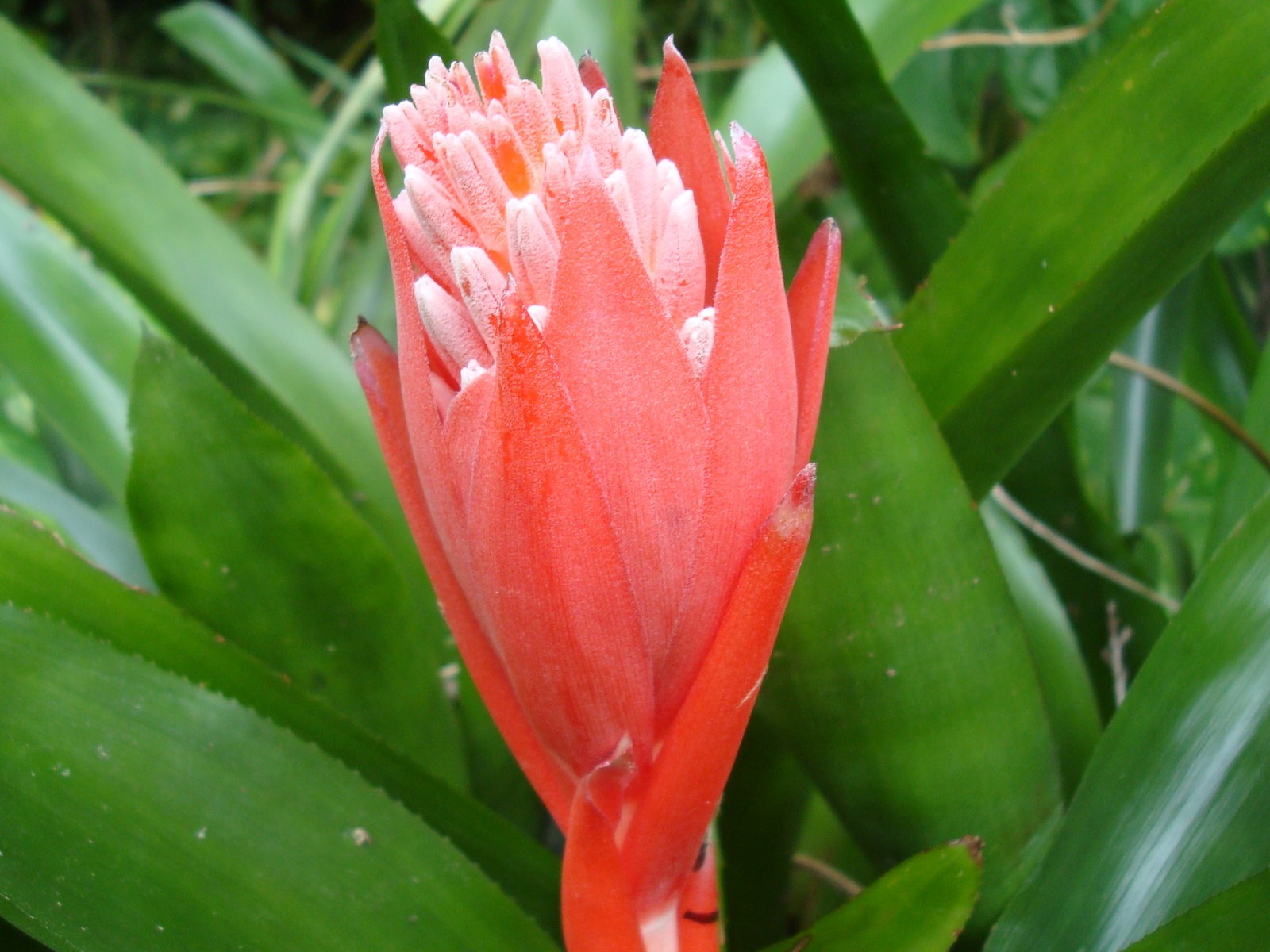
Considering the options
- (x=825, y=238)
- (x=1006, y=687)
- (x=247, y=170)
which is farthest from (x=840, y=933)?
(x=247, y=170)

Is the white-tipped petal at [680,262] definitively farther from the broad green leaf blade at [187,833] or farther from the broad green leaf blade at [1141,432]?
the broad green leaf blade at [1141,432]

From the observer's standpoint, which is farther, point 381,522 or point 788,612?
point 381,522

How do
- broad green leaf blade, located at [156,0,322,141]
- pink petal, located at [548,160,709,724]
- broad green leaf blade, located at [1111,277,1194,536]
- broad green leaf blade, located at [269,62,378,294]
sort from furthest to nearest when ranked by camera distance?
1. broad green leaf blade, located at [156,0,322,141]
2. broad green leaf blade, located at [269,62,378,294]
3. broad green leaf blade, located at [1111,277,1194,536]
4. pink petal, located at [548,160,709,724]

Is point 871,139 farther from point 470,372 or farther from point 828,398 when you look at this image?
point 470,372

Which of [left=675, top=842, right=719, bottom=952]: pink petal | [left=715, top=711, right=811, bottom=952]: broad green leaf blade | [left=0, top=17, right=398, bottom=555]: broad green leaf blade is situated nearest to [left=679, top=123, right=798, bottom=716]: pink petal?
[left=675, top=842, right=719, bottom=952]: pink petal

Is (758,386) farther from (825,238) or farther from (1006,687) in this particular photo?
(1006,687)

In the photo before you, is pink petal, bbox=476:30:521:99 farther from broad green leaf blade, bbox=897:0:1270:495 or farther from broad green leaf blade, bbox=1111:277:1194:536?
broad green leaf blade, bbox=1111:277:1194:536
